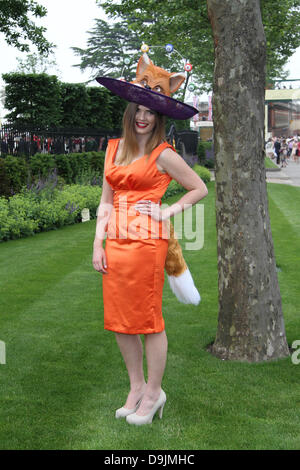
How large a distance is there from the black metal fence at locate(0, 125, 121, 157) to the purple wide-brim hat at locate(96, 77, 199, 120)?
11391 mm

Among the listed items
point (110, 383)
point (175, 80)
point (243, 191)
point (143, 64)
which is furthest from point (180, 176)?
point (110, 383)

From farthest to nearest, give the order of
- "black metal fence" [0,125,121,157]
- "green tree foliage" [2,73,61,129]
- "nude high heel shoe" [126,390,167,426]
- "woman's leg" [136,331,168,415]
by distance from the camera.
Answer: "green tree foliage" [2,73,61,129] → "black metal fence" [0,125,121,157] → "nude high heel shoe" [126,390,167,426] → "woman's leg" [136,331,168,415]

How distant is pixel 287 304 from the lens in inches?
270

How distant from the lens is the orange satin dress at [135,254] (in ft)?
11.6

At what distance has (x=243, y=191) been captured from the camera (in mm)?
4848

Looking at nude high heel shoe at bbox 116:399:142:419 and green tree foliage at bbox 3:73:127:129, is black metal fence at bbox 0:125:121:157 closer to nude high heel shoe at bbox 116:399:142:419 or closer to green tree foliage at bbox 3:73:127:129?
green tree foliage at bbox 3:73:127:129

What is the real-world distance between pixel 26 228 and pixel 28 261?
2926mm

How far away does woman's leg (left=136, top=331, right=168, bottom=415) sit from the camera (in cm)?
367

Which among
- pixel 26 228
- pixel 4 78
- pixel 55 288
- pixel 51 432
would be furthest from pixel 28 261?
pixel 4 78

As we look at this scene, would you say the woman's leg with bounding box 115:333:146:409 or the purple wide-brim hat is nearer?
the purple wide-brim hat

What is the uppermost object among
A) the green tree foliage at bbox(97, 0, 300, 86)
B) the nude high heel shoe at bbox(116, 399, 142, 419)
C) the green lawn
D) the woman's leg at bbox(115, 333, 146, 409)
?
the green tree foliage at bbox(97, 0, 300, 86)

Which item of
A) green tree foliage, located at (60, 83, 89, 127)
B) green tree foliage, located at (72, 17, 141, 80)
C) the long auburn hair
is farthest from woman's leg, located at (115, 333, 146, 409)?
green tree foliage, located at (72, 17, 141, 80)

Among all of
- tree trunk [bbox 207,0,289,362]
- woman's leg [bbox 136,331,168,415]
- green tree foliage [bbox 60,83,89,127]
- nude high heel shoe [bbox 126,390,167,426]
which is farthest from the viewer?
green tree foliage [bbox 60,83,89,127]

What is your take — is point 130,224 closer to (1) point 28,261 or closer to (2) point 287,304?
(2) point 287,304
